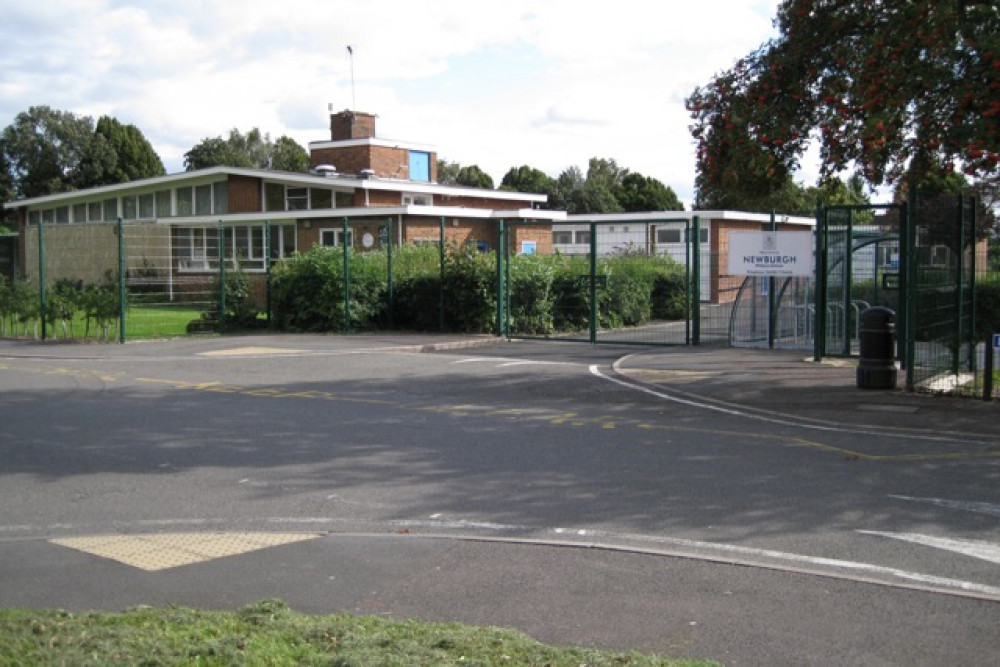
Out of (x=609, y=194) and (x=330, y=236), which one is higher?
(x=609, y=194)

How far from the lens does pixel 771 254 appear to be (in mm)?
18047

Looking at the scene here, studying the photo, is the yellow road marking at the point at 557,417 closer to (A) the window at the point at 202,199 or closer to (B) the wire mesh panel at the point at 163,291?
(B) the wire mesh panel at the point at 163,291

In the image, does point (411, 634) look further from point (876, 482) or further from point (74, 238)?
point (74, 238)

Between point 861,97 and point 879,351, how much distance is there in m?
3.63

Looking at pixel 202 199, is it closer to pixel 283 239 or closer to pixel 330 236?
pixel 283 239

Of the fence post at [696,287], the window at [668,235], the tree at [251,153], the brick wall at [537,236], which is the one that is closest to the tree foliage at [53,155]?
the tree at [251,153]

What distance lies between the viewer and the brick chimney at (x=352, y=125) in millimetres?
45906

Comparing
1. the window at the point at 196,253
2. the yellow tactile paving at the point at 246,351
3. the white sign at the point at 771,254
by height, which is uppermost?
the window at the point at 196,253

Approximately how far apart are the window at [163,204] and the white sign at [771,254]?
31954 mm

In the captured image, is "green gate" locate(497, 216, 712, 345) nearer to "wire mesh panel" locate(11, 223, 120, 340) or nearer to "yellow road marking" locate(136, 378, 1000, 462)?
"yellow road marking" locate(136, 378, 1000, 462)

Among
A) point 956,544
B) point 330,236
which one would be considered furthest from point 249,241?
point 956,544

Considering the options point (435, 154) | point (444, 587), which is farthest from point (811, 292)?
point (435, 154)

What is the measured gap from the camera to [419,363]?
693 inches

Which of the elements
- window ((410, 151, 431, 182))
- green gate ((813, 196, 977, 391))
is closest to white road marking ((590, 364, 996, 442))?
green gate ((813, 196, 977, 391))
